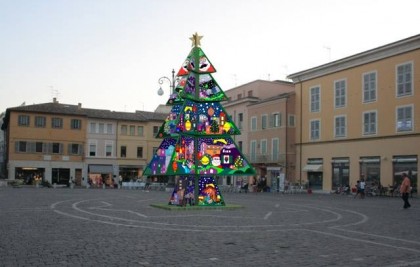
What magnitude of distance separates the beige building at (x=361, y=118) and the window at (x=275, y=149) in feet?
7.79

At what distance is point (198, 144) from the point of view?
21.9 meters

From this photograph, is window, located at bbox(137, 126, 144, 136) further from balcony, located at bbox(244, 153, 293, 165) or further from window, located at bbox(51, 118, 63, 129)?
balcony, located at bbox(244, 153, 293, 165)

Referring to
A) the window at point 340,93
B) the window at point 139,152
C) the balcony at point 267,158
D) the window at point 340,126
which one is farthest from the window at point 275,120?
the window at point 139,152

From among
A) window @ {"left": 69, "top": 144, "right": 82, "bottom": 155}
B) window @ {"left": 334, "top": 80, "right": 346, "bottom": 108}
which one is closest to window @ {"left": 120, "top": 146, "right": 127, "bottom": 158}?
window @ {"left": 69, "top": 144, "right": 82, "bottom": 155}

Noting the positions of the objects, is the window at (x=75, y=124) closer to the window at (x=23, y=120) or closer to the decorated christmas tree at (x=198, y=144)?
the window at (x=23, y=120)

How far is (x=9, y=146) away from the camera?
212 feet

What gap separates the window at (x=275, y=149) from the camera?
179ft

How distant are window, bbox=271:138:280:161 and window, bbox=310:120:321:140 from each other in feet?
15.5

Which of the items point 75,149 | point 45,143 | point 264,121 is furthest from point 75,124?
point 264,121

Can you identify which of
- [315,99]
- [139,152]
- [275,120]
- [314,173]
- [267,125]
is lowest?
[314,173]

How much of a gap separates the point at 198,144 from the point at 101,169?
5076 cm

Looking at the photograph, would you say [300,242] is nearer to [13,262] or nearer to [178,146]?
[13,262]

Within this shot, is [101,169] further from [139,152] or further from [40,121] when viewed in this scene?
[40,121]

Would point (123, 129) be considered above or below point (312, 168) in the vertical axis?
above
